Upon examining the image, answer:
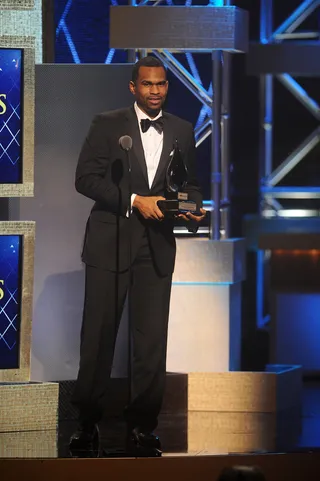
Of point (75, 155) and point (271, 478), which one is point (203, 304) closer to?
point (75, 155)

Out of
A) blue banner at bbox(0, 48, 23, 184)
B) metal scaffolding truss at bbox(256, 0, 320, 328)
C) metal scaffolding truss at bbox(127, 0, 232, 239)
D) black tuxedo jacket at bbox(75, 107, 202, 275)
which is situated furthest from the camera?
metal scaffolding truss at bbox(256, 0, 320, 328)

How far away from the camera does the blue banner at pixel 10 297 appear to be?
553 cm

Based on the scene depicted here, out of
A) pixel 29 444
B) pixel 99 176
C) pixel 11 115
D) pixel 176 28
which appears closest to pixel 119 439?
pixel 29 444

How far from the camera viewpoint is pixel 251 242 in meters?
8.18

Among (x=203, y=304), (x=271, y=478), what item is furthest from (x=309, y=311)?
(x=271, y=478)

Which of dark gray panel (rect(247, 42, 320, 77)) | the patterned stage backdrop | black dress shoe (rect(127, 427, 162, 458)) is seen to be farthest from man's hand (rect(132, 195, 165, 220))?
dark gray panel (rect(247, 42, 320, 77))

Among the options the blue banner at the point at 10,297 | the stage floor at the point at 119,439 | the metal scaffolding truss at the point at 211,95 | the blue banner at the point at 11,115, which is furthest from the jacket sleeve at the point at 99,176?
the stage floor at the point at 119,439

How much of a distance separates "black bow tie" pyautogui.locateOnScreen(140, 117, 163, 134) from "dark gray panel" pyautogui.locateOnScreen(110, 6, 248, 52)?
2.52 feet

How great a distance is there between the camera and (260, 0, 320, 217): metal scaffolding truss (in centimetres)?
808

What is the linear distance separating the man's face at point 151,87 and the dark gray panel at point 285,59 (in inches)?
112

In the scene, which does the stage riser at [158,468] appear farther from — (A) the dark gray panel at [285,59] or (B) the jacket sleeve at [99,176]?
(A) the dark gray panel at [285,59]

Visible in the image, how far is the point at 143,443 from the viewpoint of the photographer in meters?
5.18

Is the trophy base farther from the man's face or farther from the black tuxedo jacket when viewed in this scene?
the man's face

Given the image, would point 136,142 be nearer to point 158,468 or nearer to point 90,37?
point 90,37
